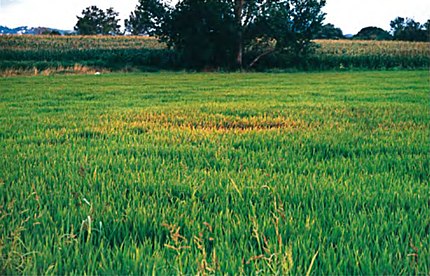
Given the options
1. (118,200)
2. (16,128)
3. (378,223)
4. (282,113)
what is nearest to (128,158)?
(118,200)

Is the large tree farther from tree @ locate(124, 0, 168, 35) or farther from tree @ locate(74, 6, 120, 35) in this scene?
tree @ locate(74, 6, 120, 35)

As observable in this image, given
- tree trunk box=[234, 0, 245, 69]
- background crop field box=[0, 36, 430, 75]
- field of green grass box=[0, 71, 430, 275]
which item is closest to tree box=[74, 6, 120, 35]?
background crop field box=[0, 36, 430, 75]

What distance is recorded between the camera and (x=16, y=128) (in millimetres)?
6004

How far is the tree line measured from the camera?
33.8m

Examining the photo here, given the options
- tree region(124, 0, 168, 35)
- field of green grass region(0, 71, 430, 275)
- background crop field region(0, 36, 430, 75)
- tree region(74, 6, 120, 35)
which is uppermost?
tree region(74, 6, 120, 35)

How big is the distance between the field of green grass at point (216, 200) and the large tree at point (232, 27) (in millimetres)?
29066

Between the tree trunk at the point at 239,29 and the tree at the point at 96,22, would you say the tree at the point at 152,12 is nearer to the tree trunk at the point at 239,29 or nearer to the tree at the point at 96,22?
the tree trunk at the point at 239,29

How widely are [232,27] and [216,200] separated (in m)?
32.2

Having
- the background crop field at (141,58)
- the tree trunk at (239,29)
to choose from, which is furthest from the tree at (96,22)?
the tree trunk at (239,29)

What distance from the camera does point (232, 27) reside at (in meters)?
33.5

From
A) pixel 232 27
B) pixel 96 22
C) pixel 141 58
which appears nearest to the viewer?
pixel 232 27

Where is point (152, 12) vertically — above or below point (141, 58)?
above

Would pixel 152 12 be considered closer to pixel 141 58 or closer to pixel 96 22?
pixel 141 58

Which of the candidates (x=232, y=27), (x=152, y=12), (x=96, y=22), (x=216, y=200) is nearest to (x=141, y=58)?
(x=152, y=12)
